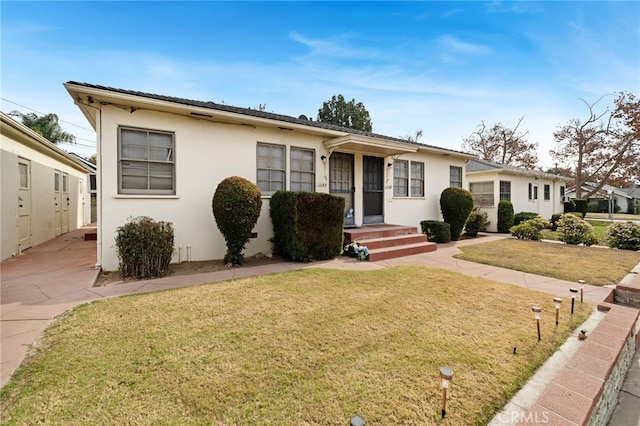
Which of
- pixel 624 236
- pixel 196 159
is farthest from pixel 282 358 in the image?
pixel 624 236

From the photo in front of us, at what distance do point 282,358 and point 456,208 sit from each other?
32.0ft

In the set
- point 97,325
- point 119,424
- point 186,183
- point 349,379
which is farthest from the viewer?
point 186,183

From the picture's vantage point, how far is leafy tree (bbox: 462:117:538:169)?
89.1 feet

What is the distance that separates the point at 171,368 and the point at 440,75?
11.3 metres

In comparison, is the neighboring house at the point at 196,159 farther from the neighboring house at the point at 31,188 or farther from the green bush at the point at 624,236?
the green bush at the point at 624,236

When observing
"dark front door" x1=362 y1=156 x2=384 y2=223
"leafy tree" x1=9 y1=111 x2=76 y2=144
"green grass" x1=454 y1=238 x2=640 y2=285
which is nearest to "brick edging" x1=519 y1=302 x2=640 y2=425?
"green grass" x1=454 y1=238 x2=640 y2=285

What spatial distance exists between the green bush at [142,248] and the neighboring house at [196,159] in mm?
909

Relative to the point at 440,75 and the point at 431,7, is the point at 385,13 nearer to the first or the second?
the point at 431,7

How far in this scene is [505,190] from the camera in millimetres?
14844

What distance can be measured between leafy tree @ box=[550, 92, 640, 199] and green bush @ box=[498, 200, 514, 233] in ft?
51.8

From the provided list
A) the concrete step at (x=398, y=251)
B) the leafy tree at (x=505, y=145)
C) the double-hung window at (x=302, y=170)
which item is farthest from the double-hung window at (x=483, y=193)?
the leafy tree at (x=505, y=145)

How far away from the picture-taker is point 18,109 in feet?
61.7

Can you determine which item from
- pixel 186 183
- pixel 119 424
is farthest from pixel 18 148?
pixel 119 424

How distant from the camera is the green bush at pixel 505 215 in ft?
45.1
